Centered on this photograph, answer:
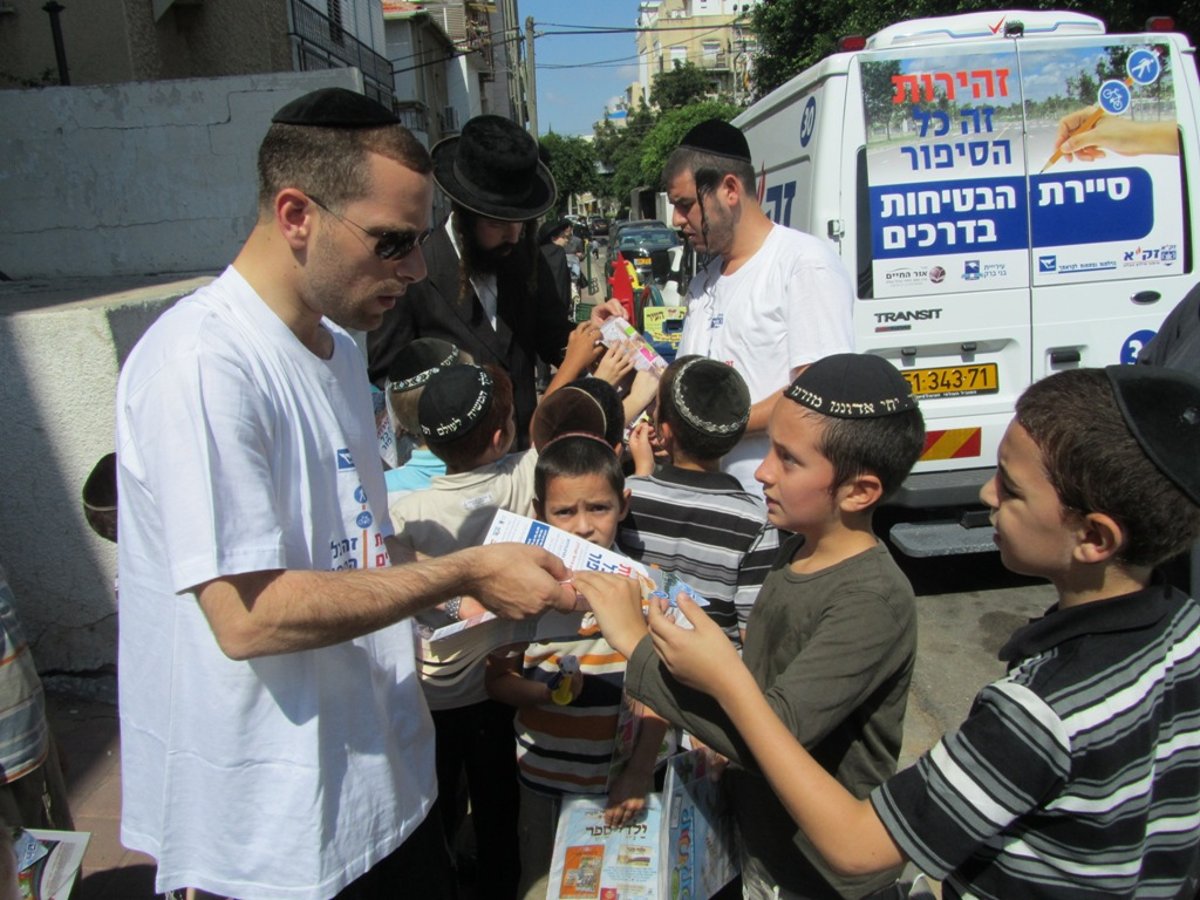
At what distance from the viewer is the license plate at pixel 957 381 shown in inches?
186

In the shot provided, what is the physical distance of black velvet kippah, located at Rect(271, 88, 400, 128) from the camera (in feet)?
5.07

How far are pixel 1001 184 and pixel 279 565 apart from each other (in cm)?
437

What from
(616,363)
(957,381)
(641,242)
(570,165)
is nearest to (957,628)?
(957,381)

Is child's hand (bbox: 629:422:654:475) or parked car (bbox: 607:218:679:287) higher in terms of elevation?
parked car (bbox: 607:218:679:287)

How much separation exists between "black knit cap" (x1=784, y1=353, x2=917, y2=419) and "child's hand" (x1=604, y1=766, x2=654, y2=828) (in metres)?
1.05

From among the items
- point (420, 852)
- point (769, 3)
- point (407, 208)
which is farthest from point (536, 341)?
point (769, 3)

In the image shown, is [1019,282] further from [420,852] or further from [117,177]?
[117,177]

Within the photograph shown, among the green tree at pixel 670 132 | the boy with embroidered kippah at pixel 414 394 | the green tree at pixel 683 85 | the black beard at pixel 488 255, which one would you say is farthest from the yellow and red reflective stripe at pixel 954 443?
the green tree at pixel 683 85

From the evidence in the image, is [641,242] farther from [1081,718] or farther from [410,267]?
[1081,718]

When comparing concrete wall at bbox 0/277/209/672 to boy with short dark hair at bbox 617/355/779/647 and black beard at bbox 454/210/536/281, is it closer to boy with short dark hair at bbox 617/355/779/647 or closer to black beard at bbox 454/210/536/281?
black beard at bbox 454/210/536/281

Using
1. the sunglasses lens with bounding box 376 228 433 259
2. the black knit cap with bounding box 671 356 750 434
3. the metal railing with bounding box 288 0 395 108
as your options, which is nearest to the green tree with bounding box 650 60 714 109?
the metal railing with bounding box 288 0 395 108

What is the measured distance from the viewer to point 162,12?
10.8 meters

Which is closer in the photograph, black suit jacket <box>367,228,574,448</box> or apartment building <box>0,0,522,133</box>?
black suit jacket <box>367,228,574,448</box>

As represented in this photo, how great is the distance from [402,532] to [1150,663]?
1680 mm
